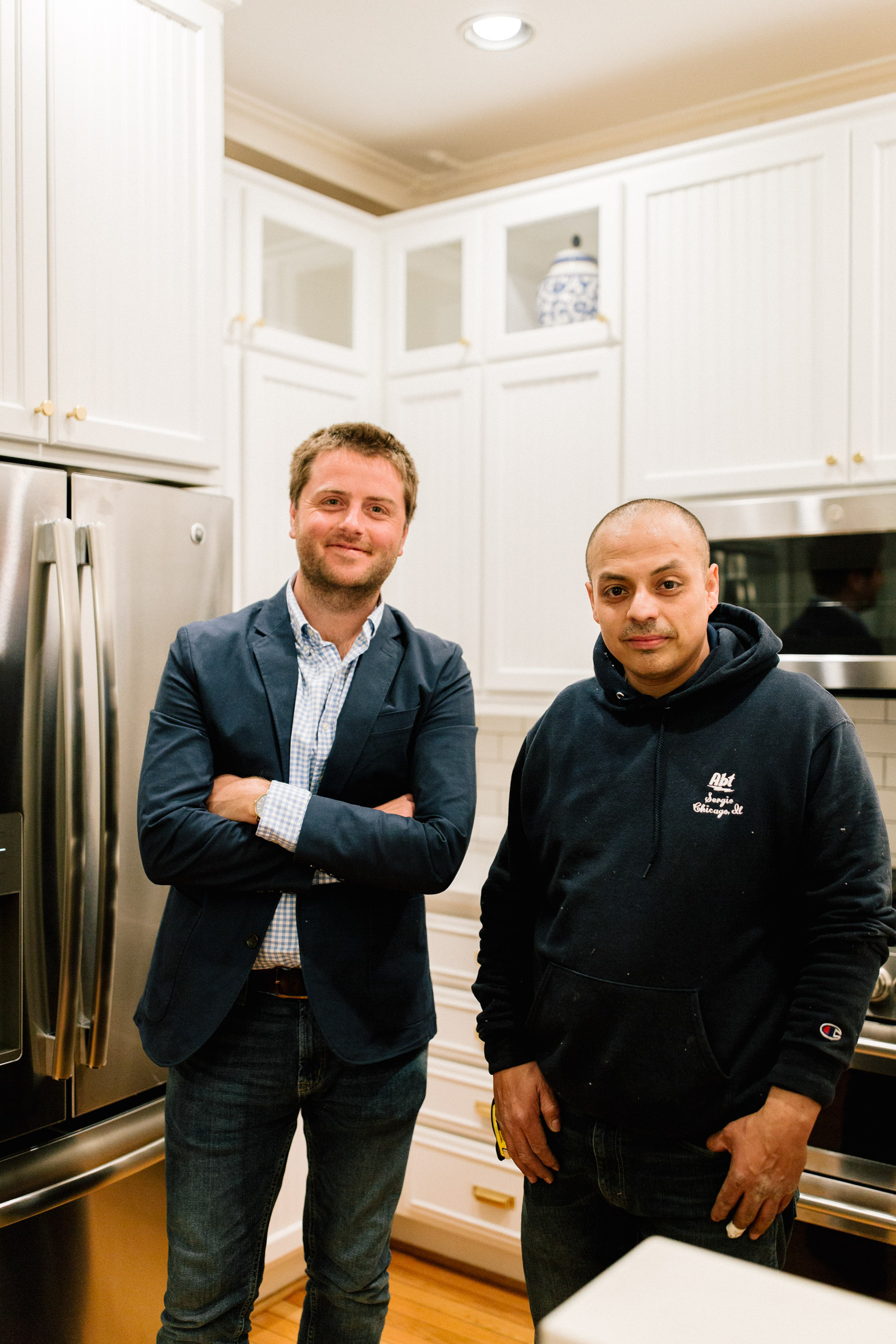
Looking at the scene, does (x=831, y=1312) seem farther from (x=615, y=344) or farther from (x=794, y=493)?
(x=615, y=344)

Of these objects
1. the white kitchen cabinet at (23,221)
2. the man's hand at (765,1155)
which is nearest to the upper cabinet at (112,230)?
the white kitchen cabinet at (23,221)

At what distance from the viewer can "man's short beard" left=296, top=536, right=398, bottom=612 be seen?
1.53m

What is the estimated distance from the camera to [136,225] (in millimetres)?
1859

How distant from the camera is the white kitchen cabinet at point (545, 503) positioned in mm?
2568

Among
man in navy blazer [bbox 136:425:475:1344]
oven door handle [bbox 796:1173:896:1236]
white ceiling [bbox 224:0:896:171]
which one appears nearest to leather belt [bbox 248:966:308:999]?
man in navy blazer [bbox 136:425:475:1344]

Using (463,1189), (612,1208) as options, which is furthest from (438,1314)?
(612,1208)

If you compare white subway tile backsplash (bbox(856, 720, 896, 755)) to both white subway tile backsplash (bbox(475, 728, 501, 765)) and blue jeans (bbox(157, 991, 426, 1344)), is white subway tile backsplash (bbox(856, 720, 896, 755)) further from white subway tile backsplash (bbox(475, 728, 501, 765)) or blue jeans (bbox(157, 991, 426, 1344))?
blue jeans (bbox(157, 991, 426, 1344))

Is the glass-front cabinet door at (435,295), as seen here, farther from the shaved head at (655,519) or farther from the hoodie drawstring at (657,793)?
the hoodie drawstring at (657,793)

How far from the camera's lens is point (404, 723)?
153 cm

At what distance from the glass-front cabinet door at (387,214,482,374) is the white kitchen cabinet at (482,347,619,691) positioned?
0.54 feet

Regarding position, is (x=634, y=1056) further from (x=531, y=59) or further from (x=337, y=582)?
(x=531, y=59)

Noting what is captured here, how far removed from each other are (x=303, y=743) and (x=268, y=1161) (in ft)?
1.91

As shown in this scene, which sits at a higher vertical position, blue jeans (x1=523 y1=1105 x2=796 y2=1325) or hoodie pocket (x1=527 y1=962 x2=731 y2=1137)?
hoodie pocket (x1=527 y1=962 x2=731 y2=1137)

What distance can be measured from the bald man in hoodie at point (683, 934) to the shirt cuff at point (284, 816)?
32 cm
